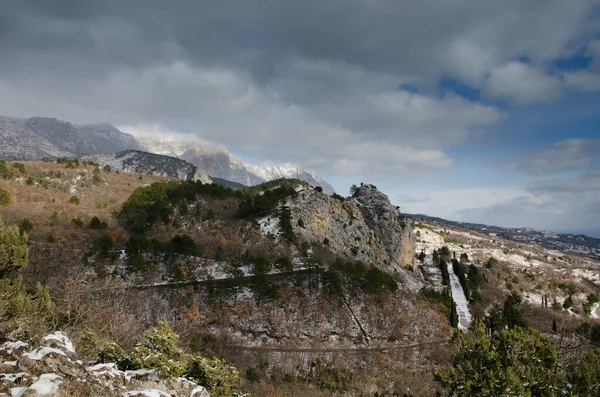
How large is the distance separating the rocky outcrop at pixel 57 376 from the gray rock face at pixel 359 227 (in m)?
49.9

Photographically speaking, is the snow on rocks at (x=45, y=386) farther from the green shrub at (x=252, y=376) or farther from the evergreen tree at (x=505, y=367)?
the green shrub at (x=252, y=376)

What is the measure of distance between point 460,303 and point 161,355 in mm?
70665

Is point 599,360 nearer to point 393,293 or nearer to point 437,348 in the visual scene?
point 437,348

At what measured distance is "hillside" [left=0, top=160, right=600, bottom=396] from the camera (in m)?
39.2

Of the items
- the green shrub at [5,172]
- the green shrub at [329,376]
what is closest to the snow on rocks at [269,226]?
the green shrub at [329,376]

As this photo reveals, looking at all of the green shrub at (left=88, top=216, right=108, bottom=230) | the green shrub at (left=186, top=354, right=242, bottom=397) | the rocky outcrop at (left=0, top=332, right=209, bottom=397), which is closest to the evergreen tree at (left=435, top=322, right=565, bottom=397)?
the green shrub at (left=186, top=354, right=242, bottom=397)

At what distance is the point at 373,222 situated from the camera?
268 feet

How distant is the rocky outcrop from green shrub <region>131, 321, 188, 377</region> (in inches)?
33.9

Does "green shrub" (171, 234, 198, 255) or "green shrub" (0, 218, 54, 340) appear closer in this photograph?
"green shrub" (0, 218, 54, 340)

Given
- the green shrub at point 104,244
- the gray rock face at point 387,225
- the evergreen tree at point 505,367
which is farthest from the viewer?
the gray rock face at point 387,225

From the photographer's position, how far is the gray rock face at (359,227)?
64.5 m

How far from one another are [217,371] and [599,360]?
15441mm

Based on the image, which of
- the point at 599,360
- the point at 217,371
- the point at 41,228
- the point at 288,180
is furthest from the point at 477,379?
the point at 288,180

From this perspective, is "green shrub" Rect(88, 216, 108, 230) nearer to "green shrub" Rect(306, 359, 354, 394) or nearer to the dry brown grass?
the dry brown grass
